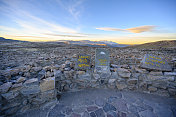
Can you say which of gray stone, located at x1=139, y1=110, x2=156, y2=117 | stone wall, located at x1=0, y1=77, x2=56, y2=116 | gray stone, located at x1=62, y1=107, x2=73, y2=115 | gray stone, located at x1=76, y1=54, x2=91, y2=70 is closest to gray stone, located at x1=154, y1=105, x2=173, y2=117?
gray stone, located at x1=139, y1=110, x2=156, y2=117

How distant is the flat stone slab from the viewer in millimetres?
2932

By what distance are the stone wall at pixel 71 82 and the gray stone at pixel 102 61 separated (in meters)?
0.28

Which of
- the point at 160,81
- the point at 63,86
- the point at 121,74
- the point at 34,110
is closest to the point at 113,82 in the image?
the point at 121,74

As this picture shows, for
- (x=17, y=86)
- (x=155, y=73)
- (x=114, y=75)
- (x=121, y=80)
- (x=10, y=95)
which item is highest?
(x=155, y=73)

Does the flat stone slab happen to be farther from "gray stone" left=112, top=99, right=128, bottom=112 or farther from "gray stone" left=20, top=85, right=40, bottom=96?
"gray stone" left=20, top=85, right=40, bottom=96

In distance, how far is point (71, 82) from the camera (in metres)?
4.16

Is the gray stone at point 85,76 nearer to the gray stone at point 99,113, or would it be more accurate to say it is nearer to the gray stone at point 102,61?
the gray stone at point 102,61

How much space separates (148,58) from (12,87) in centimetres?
617

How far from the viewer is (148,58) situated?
176 inches

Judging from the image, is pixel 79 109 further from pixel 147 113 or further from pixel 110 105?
pixel 147 113

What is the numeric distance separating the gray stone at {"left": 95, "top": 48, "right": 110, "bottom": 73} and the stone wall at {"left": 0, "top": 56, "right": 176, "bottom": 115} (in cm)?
28

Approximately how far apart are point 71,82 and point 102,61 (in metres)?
2.14

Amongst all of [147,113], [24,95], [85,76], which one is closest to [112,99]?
[147,113]

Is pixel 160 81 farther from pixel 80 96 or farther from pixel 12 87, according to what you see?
pixel 12 87
